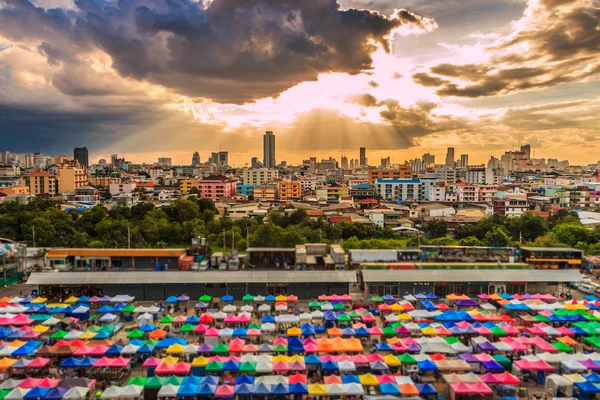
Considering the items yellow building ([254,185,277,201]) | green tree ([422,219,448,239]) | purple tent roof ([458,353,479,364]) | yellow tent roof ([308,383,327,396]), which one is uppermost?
yellow building ([254,185,277,201])

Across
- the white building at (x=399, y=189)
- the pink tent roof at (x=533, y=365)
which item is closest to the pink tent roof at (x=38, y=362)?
the pink tent roof at (x=533, y=365)

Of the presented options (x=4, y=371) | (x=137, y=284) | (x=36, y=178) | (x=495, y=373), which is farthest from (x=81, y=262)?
(x=36, y=178)

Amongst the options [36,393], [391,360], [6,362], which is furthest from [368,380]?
[6,362]

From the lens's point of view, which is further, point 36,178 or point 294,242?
point 36,178

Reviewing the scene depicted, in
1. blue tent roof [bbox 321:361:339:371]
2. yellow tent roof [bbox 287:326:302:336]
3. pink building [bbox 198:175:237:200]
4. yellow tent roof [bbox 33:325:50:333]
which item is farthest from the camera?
pink building [bbox 198:175:237:200]

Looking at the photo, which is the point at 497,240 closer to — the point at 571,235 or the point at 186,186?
the point at 571,235

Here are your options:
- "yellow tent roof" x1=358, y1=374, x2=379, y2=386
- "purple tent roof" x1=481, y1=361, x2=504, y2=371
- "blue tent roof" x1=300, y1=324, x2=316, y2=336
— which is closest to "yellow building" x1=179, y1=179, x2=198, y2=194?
"blue tent roof" x1=300, y1=324, x2=316, y2=336

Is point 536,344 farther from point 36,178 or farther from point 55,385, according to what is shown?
point 36,178

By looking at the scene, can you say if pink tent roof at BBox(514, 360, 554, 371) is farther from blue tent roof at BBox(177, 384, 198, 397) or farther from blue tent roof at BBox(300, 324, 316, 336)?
blue tent roof at BBox(177, 384, 198, 397)
